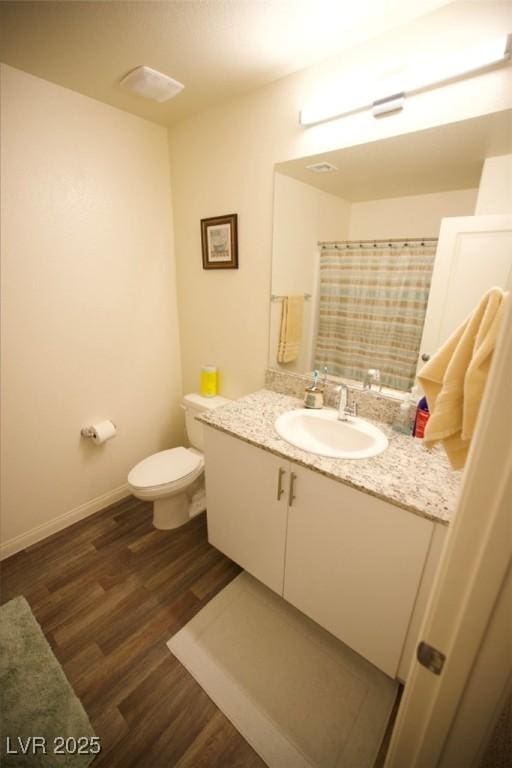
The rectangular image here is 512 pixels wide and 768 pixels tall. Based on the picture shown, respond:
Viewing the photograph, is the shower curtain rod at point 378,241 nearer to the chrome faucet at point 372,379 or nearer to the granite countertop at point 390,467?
the chrome faucet at point 372,379

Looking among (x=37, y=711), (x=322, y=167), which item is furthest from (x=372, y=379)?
(x=37, y=711)

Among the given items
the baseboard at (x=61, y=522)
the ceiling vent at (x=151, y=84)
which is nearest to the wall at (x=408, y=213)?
the ceiling vent at (x=151, y=84)

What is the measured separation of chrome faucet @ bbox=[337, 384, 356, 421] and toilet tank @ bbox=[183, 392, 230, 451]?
82 cm

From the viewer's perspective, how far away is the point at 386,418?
1.45 metres

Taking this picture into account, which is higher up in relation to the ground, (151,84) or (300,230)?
(151,84)

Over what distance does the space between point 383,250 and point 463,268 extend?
370mm

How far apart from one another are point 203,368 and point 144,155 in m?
1.31

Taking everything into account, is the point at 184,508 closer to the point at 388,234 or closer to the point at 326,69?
the point at 388,234

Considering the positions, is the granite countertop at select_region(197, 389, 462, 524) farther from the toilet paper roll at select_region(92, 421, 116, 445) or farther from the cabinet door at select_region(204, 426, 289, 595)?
the toilet paper roll at select_region(92, 421, 116, 445)

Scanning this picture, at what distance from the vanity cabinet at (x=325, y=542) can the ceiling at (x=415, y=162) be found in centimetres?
128

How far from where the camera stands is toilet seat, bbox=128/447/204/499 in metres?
1.71

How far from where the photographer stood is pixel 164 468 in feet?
6.02

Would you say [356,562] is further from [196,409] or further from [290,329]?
[196,409]

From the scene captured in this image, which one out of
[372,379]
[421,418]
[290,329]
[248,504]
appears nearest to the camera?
[421,418]
